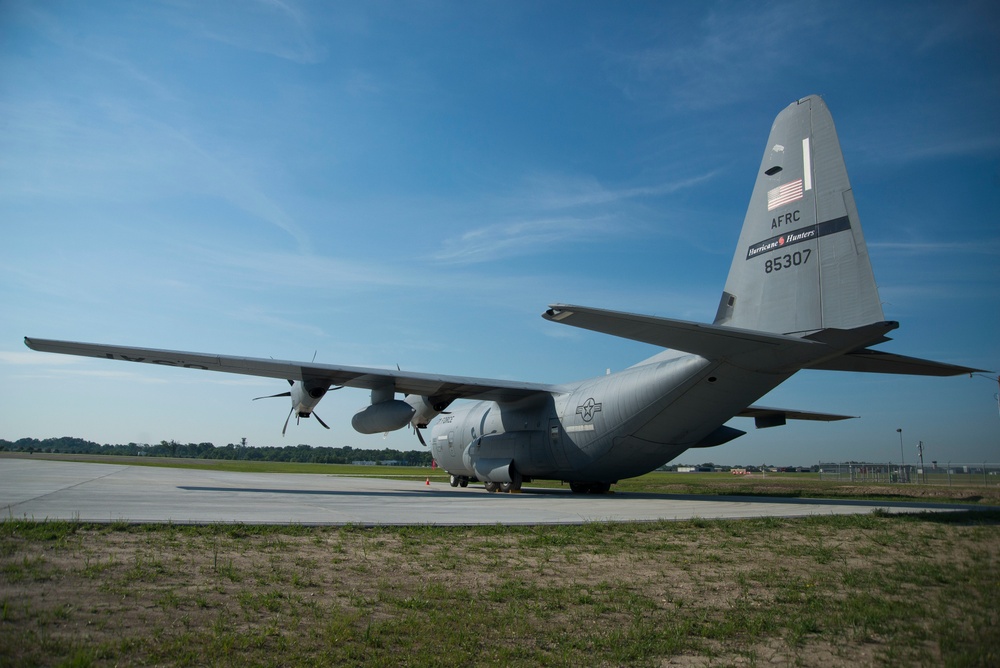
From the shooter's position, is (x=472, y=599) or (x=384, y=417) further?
(x=384, y=417)

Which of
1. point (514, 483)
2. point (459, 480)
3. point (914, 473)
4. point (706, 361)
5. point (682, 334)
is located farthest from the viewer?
point (914, 473)

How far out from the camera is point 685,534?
9.65 metres

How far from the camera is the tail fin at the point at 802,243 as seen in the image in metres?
11.4

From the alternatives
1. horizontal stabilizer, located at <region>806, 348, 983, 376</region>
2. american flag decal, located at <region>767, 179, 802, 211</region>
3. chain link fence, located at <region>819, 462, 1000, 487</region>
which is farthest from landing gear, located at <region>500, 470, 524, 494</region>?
chain link fence, located at <region>819, 462, 1000, 487</region>

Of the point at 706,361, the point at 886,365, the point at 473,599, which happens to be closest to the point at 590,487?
the point at 706,361

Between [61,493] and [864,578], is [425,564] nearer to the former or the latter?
[864,578]

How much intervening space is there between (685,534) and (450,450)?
59.8 ft

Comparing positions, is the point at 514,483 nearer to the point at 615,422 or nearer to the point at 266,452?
the point at 615,422

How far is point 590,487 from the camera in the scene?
21.9 m

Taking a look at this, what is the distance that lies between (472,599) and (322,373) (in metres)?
15.1

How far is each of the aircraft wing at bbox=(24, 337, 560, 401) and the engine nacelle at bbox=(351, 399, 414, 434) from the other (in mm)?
805

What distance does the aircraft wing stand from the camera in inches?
700

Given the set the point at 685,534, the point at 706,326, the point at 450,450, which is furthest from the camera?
the point at 450,450

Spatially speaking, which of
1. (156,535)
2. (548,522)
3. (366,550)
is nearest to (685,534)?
(548,522)
